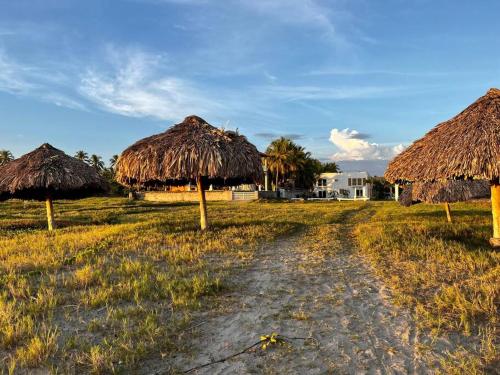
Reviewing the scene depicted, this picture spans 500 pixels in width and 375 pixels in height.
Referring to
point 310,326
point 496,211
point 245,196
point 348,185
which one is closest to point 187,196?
point 245,196

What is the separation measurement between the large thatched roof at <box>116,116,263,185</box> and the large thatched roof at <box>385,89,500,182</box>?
15.9ft

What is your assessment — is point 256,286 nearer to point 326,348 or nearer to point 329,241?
point 326,348

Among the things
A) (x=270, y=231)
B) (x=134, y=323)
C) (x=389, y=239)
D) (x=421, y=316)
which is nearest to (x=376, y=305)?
(x=421, y=316)

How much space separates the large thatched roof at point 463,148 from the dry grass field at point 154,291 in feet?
5.78

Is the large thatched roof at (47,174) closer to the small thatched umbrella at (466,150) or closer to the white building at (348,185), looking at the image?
the small thatched umbrella at (466,150)

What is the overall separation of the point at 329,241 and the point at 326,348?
22.7ft

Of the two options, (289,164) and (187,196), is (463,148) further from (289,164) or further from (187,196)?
(289,164)

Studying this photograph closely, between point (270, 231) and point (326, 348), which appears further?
point (270, 231)

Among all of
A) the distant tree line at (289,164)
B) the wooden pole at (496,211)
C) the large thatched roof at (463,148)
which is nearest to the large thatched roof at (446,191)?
the wooden pole at (496,211)

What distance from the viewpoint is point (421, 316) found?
4.68 m

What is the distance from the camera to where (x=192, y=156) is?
37.7ft

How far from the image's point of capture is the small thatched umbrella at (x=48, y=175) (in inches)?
569

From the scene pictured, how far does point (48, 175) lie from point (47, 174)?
0.25 feet

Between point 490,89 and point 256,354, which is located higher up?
point 490,89
